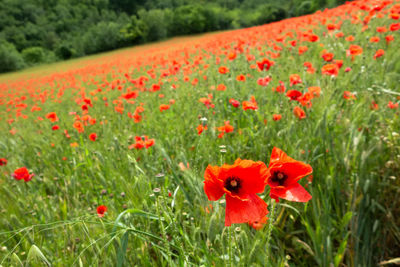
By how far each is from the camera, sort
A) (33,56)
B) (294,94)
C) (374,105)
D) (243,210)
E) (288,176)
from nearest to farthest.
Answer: (243,210) → (288,176) → (294,94) → (374,105) → (33,56)

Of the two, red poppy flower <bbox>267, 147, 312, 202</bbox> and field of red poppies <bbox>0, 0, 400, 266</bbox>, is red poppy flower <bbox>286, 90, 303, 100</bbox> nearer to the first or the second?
field of red poppies <bbox>0, 0, 400, 266</bbox>

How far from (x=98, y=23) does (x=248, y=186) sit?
44.5m

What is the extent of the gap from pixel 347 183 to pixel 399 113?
64 centimetres

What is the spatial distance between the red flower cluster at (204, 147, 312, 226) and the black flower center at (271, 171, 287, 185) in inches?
0.7

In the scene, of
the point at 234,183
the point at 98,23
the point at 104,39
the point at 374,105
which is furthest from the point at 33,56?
the point at 234,183

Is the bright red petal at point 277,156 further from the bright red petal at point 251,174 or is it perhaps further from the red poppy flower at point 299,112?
the red poppy flower at point 299,112

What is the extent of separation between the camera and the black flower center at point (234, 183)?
22.8 inches

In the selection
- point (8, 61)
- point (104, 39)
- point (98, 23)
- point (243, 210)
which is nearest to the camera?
point (243, 210)

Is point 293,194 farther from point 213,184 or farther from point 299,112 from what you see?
point 299,112

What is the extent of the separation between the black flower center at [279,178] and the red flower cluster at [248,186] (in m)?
0.02

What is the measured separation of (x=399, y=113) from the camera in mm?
1420

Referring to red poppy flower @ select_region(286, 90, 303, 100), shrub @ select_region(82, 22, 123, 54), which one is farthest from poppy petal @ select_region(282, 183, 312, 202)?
shrub @ select_region(82, 22, 123, 54)

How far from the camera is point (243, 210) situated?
0.50 metres

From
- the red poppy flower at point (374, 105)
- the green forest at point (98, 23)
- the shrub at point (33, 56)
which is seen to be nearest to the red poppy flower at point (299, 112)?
the red poppy flower at point (374, 105)
